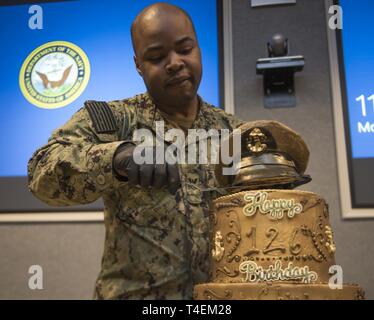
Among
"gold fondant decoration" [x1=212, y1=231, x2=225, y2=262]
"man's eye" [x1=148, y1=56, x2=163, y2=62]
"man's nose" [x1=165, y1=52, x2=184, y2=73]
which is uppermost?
"man's eye" [x1=148, y1=56, x2=163, y2=62]

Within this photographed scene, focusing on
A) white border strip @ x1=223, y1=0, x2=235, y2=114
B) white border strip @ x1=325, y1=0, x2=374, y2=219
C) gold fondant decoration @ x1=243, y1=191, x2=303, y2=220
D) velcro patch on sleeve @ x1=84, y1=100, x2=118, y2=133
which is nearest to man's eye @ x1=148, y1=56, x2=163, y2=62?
velcro patch on sleeve @ x1=84, y1=100, x2=118, y2=133

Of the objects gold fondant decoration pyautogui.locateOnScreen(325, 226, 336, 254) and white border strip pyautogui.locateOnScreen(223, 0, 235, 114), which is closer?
gold fondant decoration pyautogui.locateOnScreen(325, 226, 336, 254)

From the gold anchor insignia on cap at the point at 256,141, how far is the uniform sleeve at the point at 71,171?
0.24m

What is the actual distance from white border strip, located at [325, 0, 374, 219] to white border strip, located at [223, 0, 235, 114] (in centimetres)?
37

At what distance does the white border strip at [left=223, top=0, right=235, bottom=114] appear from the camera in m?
1.86

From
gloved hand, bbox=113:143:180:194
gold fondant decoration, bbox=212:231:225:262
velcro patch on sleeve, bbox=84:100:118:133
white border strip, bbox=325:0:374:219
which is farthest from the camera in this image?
white border strip, bbox=325:0:374:219

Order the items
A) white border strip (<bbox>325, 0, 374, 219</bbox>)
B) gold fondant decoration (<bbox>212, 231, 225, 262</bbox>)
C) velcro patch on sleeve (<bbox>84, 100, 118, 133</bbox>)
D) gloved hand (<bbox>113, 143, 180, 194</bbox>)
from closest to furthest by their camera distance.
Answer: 1. gloved hand (<bbox>113, 143, 180, 194</bbox>)
2. gold fondant decoration (<bbox>212, 231, 225, 262</bbox>)
3. velcro patch on sleeve (<bbox>84, 100, 118, 133</bbox>)
4. white border strip (<bbox>325, 0, 374, 219</bbox>)

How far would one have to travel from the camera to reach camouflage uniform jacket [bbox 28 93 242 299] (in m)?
0.86

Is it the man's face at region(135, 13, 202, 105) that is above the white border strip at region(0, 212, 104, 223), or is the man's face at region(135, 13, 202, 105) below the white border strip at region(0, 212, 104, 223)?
above

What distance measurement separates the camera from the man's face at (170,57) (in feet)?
3.26

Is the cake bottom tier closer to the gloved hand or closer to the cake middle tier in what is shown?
the cake middle tier

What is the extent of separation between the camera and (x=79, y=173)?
0.82 metres

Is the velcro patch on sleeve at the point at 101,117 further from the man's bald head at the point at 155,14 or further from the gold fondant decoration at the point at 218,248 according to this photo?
the gold fondant decoration at the point at 218,248

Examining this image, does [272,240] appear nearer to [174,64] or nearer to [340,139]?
[174,64]
